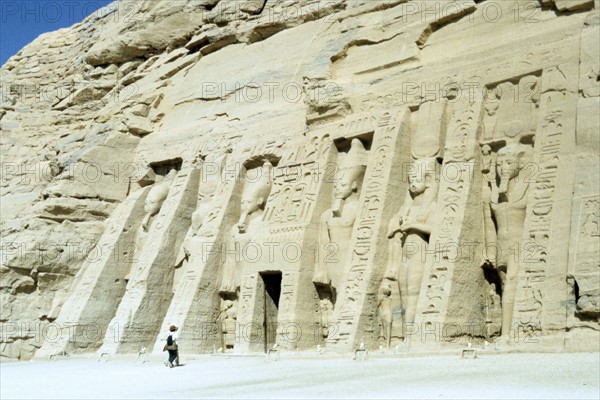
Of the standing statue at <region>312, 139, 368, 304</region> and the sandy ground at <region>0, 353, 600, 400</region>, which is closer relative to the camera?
the sandy ground at <region>0, 353, 600, 400</region>

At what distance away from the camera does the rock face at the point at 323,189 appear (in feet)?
38.2

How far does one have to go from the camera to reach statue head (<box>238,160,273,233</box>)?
16156mm

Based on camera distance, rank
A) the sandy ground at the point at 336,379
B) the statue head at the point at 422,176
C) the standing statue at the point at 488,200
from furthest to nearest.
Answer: the statue head at the point at 422,176
the standing statue at the point at 488,200
the sandy ground at the point at 336,379

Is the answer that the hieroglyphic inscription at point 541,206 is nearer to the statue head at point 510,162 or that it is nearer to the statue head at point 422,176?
the statue head at point 510,162

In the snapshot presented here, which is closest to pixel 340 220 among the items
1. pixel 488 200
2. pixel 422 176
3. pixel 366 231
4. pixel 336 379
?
pixel 366 231

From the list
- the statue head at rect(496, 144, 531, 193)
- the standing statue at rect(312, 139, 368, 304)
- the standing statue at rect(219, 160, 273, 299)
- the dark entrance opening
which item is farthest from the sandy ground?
the statue head at rect(496, 144, 531, 193)

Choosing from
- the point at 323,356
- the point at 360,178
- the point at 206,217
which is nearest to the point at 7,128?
the point at 206,217

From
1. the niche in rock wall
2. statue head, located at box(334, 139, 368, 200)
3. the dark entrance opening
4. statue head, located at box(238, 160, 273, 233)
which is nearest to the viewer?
statue head, located at box(334, 139, 368, 200)

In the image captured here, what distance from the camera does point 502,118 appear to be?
12867 mm

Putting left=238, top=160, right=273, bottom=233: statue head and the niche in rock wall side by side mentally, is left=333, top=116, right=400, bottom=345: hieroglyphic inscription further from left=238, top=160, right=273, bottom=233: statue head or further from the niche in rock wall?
the niche in rock wall

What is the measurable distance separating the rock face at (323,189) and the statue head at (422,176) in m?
0.04

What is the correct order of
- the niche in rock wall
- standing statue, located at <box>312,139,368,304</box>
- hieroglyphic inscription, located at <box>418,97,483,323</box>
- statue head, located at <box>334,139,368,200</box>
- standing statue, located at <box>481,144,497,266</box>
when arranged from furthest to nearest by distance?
1. the niche in rock wall
2. statue head, located at <box>334,139,368,200</box>
3. standing statue, located at <box>312,139,368,304</box>
4. standing statue, located at <box>481,144,497,266</box>
5. hieroglyphic inscription, located at <box>418,97,483,323</box>

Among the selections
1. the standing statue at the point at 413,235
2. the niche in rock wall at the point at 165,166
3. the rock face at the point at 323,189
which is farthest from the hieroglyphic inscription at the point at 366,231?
the niche in rock wall at the point at 165,166

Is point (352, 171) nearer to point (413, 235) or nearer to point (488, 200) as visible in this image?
point (413, 235)
